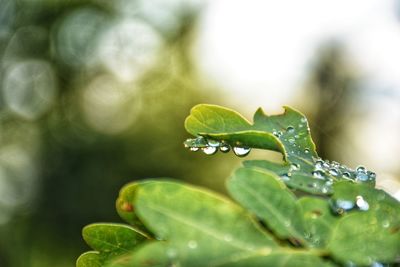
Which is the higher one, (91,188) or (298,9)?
(298,9)

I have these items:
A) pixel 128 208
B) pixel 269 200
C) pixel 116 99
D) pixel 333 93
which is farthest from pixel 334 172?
pixel 116 99

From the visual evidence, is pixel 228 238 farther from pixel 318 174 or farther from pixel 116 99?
pixel 116 99

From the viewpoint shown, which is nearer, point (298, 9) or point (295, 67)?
point (295, 67)

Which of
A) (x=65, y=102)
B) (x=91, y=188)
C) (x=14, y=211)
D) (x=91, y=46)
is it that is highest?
(x=91, y=46)

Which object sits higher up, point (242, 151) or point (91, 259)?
point (242, 151)

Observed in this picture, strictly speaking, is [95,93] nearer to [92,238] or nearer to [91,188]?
[91,188]

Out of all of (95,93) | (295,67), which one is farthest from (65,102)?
(295,67)

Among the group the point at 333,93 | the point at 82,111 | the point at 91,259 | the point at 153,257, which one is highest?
the point at 153,257
